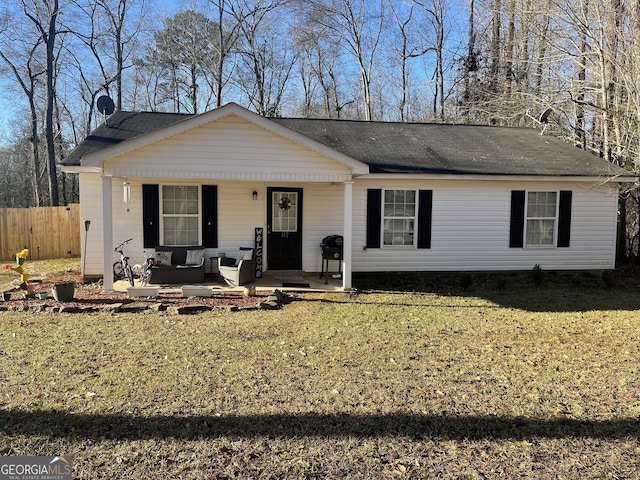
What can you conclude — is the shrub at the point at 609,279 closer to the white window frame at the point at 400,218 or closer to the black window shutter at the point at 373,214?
the white window frame at the point at 400,218

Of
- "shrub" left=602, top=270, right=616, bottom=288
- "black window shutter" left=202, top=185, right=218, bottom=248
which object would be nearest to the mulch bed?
"black window shutter" left=202, top=185, right=218, bottom=248

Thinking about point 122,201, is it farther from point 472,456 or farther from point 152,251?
point 472,456

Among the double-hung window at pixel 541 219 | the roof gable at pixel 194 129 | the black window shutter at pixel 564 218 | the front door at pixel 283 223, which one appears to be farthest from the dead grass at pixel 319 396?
the black window shutter at pixel 564 218

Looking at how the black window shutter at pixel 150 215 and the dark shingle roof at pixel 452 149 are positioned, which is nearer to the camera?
the black window shutter at pixel 150 215

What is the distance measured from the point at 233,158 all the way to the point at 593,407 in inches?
266

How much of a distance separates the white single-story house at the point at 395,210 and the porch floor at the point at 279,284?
33cm

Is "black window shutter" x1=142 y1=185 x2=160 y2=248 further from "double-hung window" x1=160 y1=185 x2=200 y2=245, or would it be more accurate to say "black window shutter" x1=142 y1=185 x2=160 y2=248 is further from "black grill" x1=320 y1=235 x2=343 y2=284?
"black grill" x1=320 y1=235 x2=343 y2=284

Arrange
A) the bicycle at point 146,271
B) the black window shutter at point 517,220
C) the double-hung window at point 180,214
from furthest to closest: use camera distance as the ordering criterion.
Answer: the black window shutter at point 517,220
the double-hung window at point 180,214
the bicycle at point 146,271

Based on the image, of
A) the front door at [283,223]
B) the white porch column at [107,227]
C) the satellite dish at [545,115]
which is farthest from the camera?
the satellite dish at [545,115]

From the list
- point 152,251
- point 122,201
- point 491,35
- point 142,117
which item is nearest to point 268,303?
point 152,251

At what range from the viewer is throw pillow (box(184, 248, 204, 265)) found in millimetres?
9555

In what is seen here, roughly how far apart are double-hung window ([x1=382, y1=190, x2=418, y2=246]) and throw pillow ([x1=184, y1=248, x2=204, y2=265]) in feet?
13.9

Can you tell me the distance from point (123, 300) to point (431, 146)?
8.19 m

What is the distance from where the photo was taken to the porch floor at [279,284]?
29.0 feet
